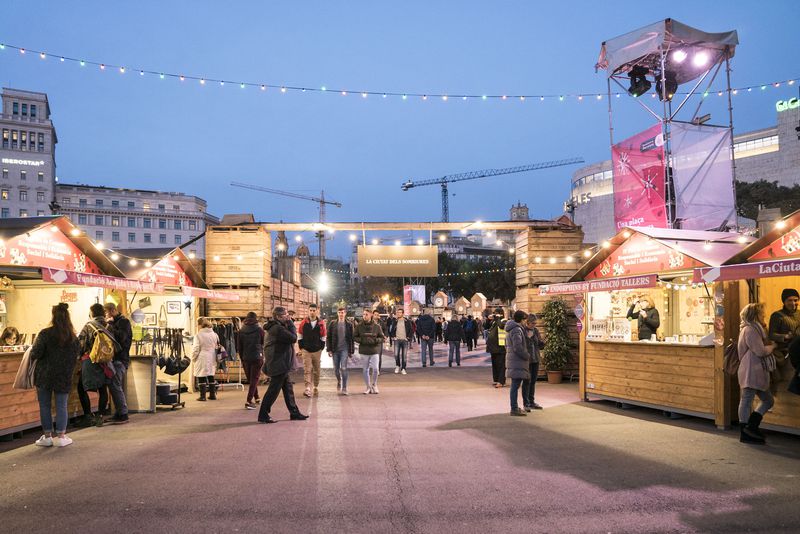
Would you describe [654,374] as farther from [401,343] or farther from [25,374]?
[25,374]

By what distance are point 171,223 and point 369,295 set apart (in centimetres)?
4292

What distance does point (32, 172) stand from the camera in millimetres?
91500

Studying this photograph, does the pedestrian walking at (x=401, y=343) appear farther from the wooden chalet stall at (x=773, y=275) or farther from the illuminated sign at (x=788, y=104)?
the illuminated sign at (x=788, y=104)

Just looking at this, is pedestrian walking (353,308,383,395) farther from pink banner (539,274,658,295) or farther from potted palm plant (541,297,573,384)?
potted palm plant (541,297,573,384)

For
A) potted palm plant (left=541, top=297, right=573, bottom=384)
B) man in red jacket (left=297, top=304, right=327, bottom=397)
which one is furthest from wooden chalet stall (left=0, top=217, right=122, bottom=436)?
potted palm plant (left=541, top=297, right=573, bottom=384)

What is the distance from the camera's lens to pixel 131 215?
101 m

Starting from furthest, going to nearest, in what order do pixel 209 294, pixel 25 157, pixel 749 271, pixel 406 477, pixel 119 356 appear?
pixel 25 157 < pixel 209 294 < pixel 119 356 < pixel 749 271 < pixel 406 477

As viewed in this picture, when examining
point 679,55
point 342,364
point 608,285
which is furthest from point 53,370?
point 679,55

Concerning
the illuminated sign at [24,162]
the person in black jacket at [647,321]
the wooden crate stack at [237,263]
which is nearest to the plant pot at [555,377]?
the person in black jacket at [647,321]

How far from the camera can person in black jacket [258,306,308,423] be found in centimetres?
959

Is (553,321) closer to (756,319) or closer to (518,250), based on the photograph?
(518,250)

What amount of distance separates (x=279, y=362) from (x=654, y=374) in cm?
601

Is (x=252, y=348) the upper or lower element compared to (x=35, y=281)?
lower

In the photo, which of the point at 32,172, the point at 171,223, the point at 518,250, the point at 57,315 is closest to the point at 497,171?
the point at 171,223
